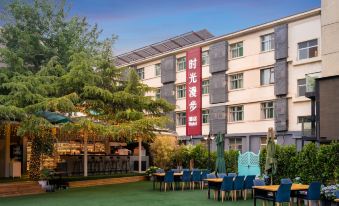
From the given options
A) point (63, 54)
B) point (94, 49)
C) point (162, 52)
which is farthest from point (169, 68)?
point (63, 54)

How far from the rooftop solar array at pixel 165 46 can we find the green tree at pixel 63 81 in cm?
1091

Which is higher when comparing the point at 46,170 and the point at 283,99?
the point at 283,99

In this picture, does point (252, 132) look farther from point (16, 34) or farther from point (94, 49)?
point (16, 34)

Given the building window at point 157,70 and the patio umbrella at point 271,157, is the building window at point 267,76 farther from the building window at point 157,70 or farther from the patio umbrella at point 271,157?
the patio umbrella at point 271,157

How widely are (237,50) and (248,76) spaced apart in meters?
2.37

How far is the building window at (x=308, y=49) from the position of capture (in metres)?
29.5

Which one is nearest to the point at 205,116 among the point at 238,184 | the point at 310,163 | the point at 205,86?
the point at 205,86

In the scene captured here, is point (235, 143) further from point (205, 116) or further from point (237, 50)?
point (237, 50)

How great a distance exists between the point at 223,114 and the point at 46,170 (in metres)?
18.5

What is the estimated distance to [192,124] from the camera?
121 ft

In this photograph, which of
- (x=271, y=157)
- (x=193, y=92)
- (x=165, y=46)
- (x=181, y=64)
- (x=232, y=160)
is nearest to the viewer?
(x=271, y=157)

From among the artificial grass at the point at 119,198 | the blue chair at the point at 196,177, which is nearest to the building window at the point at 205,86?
the blue chair at the point at 196,177

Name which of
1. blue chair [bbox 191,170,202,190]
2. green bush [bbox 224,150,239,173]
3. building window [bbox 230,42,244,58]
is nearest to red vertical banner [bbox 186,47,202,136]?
building window [bbox 230,42,244,58]

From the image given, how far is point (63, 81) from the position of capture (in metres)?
20.2
